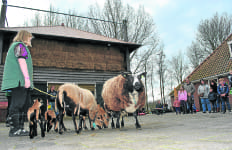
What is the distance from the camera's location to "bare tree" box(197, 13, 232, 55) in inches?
1059

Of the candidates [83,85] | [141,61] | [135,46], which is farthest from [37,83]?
[141,61]

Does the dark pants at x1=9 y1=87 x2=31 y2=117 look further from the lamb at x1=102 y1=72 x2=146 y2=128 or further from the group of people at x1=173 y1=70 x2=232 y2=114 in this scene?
the group of people at x1=173 y1=70 x2=232 y2=114

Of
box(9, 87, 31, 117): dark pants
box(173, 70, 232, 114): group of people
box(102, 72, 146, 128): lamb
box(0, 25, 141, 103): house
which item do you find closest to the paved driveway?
box(9, 87, 31, 117): dark pants

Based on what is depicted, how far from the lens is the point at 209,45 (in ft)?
91.9

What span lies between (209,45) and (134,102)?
90.2ft

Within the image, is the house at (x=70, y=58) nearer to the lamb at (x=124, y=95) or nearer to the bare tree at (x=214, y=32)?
the lamb at (x=124, y=95)

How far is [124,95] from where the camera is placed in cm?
480

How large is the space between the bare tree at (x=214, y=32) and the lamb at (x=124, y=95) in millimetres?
26536

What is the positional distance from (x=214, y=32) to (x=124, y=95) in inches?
1081

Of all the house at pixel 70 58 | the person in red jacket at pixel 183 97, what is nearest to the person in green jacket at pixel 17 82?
the house at pixel 70 58

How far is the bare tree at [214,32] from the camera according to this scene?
1059 inches

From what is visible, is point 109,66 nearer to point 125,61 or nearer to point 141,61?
point 125,61

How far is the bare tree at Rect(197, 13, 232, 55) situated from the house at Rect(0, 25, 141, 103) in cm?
1784

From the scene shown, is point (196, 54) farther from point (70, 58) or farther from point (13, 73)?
point (13, 73)
